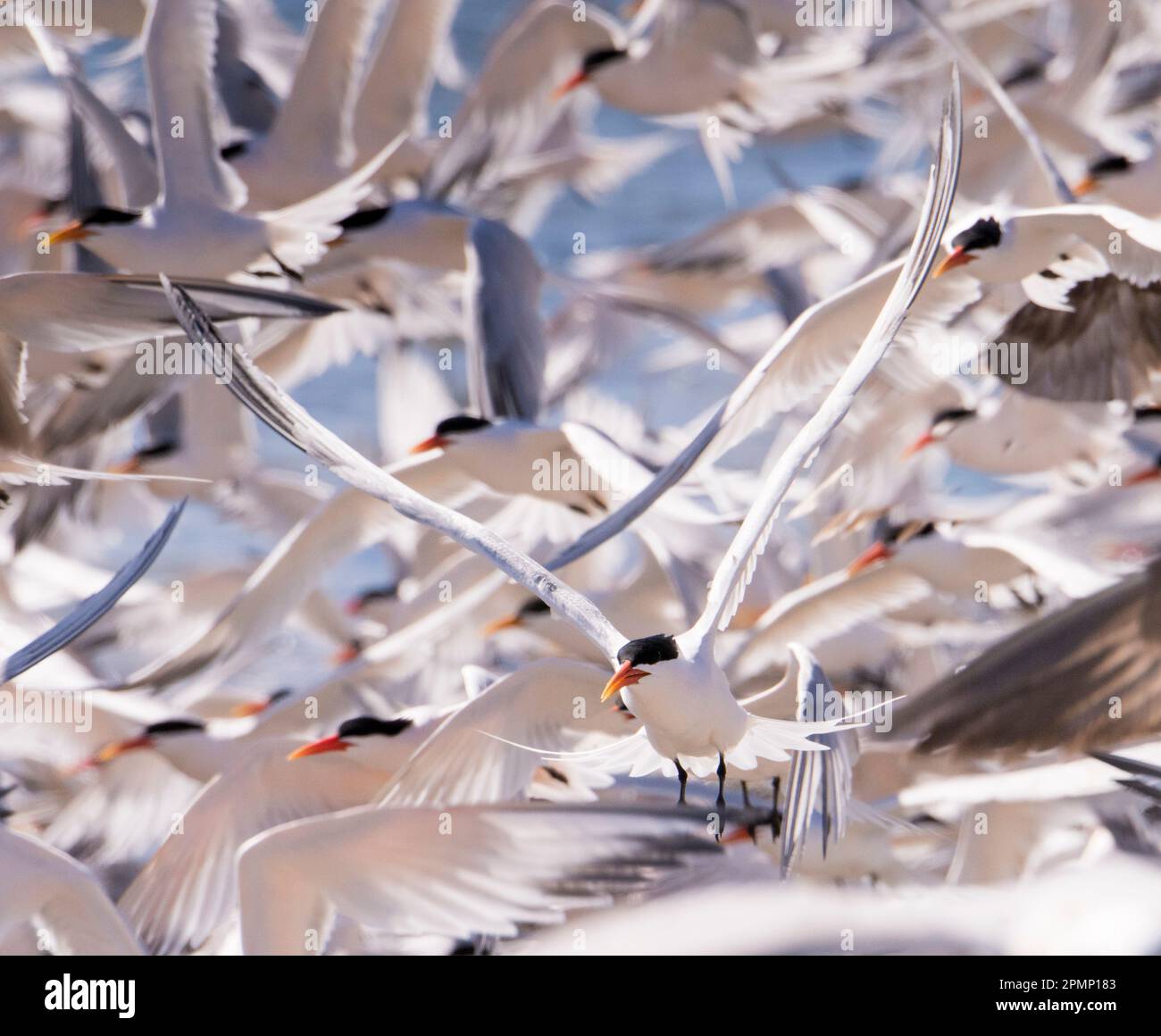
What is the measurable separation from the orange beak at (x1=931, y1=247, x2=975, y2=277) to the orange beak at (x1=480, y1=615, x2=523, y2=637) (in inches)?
39.5

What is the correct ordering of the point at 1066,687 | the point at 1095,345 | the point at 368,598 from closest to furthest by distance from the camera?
the point at 1066,687 → the point at 1095,345 → the point at 368,598

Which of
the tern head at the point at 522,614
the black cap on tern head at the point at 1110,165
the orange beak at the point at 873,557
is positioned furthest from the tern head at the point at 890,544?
the black cap on tern head at the point at 1110,165

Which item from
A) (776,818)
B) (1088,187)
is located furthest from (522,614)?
(1088,187)

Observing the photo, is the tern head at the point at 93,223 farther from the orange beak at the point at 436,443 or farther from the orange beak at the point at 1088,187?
the orange beak at the point at 1088,187

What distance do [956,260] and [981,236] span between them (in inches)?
2.0

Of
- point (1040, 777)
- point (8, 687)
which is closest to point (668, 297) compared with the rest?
point (8, 687)

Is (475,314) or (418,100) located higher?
(418,100)

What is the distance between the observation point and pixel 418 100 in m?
3.44

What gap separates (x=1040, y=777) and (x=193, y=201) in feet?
5.14

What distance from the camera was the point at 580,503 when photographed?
2838mm

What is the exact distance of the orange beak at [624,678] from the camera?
171 centimetres

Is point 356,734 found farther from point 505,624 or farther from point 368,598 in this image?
point 368,598

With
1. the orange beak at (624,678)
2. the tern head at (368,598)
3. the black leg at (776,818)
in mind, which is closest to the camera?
the orange beak at (624,678)
